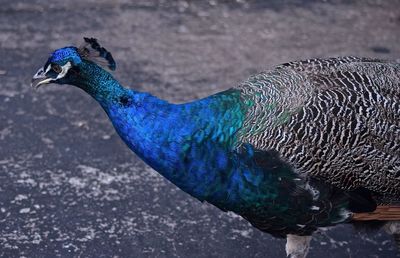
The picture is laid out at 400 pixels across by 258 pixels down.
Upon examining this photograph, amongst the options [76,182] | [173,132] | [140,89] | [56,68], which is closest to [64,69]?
[56,68]

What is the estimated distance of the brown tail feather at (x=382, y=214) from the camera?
2842 mm

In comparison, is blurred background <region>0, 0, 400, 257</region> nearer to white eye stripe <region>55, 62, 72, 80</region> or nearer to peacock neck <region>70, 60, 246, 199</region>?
peacock neck <region>70, 60, 246, 199</region>

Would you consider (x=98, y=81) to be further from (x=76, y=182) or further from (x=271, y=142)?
(x=76, y=182)

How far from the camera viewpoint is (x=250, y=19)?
220 inches

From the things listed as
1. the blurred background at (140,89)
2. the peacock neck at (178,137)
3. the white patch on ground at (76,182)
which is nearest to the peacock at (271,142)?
the peacock neck at (178,137)

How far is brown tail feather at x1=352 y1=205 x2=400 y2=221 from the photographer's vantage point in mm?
2842

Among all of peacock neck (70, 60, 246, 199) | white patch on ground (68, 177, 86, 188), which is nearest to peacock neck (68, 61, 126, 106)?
peacock neck (70, 60, 246, 199)

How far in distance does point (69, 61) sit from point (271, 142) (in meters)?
0.75

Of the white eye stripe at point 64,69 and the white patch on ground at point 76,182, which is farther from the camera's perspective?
the white patch on ground at point 76,182

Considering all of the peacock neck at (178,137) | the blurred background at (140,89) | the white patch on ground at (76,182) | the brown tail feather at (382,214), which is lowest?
the white patch on ground at (76,182)

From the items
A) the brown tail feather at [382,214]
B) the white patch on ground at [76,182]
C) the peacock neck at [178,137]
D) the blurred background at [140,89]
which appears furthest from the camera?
the white patch on ground at [76,182]

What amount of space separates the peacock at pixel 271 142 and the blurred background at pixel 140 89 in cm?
65

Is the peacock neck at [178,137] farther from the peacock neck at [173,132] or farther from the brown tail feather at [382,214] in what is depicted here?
the brown tail feather at [382,214]

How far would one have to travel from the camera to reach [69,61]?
2.69 m
